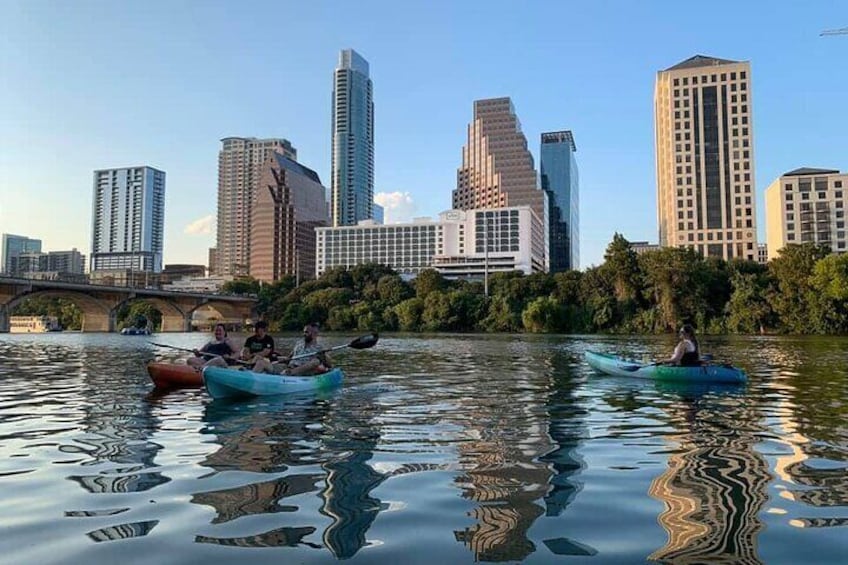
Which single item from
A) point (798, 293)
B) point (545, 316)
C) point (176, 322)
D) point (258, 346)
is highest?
point (798, 293)

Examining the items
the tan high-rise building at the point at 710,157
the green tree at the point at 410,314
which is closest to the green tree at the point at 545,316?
the green tree at the point at 410,314

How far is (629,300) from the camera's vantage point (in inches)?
2928

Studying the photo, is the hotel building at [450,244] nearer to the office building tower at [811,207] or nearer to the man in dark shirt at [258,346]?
the office building tower at [811,207]

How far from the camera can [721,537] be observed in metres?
4.88

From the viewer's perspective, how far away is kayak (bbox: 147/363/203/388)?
15.7 m

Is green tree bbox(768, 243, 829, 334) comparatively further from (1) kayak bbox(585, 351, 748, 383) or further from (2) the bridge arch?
(2) the bridge arch

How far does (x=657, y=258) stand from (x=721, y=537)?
7265 cm

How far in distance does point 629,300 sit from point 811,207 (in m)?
71.7

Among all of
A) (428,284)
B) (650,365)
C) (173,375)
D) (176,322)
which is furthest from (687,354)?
(176,322)

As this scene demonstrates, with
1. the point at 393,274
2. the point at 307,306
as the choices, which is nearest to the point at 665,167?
the point at 393,274

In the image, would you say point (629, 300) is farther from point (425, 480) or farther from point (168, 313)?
point (168, 313)

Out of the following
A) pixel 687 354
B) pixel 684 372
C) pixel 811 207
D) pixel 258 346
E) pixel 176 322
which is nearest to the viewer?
pixel 258 346

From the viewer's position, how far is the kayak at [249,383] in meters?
13.2

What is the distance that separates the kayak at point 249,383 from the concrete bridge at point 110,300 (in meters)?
75.7
